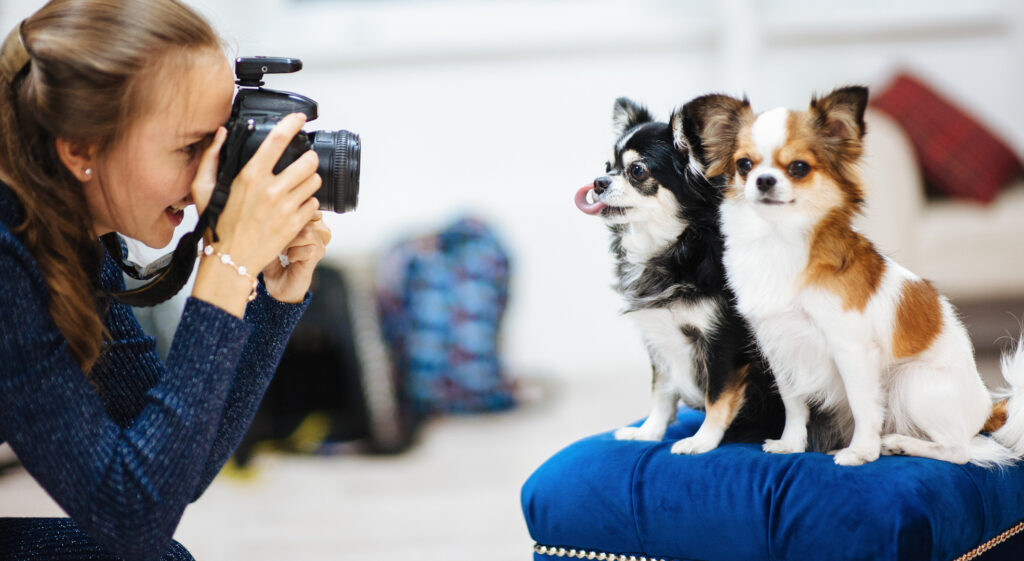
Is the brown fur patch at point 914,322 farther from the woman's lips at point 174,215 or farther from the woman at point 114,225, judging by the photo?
the woman's lips at point 174,215

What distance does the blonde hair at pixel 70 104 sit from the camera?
0.82m

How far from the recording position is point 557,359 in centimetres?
343

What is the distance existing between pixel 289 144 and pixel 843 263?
1.91 ft

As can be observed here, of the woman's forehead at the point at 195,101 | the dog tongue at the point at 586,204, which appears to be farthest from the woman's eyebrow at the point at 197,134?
the dog tongue at the point at 586,204

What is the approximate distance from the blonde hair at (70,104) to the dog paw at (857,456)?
0.75m

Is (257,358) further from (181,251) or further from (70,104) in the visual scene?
(70,104)

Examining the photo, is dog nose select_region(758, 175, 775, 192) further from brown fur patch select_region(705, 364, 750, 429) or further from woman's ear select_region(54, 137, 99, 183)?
woman's ear select_region(54, 137, 99, 183)

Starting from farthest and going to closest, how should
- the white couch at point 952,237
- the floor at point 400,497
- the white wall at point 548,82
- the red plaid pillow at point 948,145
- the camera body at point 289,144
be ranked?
the white wall at point 548,82 < the red plaid pillow at point 948,145 < the white couch at point 952,237 < the floor at point 400,497 < the camera body at point 289,144

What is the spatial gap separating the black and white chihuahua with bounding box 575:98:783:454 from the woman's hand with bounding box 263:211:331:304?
33cm

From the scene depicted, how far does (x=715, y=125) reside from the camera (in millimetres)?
1017

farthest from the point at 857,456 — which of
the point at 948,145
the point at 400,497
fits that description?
the point at 948,145

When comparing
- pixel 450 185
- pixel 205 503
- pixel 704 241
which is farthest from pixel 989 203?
pixel 205 503

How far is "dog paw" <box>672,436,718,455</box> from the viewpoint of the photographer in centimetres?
103

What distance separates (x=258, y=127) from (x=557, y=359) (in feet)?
8.56
